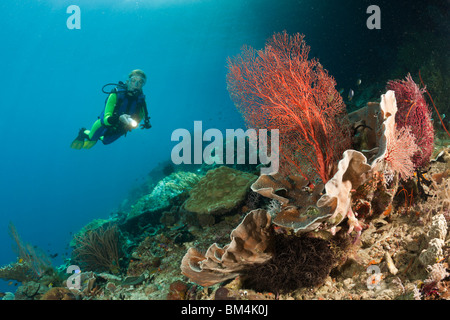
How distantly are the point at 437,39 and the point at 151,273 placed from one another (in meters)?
14.4

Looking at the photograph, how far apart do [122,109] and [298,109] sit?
7.68m

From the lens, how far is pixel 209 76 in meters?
76.0

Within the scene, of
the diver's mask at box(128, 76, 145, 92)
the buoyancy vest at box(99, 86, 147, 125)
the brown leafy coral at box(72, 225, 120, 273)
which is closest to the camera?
the brown leafy coral at box(72, 225, 120, 273)

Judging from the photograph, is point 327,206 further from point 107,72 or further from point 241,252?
point 107,72
